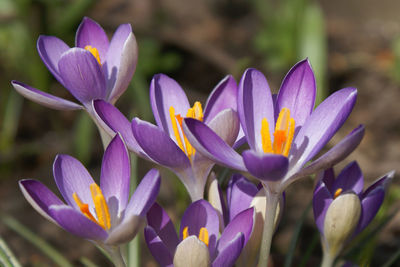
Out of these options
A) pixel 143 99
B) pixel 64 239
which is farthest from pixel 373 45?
pixel 64 239

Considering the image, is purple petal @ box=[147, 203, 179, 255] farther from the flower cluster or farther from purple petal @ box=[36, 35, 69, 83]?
purple petal @ box=[36, 35, 69, 83]

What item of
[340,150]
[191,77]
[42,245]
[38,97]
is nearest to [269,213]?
[340,150]

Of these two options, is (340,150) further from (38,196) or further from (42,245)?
(42,245)

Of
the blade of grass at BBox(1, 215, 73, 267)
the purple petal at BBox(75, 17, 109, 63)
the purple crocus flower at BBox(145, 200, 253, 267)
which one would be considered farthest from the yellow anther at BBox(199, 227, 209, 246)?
the blade of grass at BBox(1, 215, 73, 267)

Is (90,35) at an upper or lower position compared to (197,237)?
upper

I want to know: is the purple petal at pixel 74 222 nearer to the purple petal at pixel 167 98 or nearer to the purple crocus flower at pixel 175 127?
the purple crocus flower at pixel 175 127

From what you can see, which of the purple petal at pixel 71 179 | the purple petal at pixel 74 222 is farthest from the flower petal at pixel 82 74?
the purple petal at pixel 74 222

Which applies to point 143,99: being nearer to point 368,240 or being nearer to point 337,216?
point 368,240
